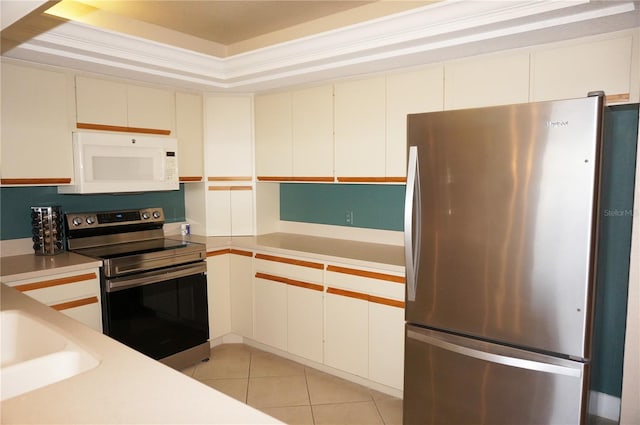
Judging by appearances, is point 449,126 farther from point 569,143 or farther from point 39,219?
point 39,219

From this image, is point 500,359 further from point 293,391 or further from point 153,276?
point 153,276

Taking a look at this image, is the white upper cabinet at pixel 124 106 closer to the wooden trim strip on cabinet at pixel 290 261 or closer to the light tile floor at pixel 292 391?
the wooden trim strip on cabinet at pixel 290 261

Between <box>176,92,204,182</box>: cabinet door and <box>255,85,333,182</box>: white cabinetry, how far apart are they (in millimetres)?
492

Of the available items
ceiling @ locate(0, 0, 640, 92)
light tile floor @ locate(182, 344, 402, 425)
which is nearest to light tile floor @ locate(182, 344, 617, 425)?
light tile floor @ locate(182, 344, 402, 425)

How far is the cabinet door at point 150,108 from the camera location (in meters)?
3.35

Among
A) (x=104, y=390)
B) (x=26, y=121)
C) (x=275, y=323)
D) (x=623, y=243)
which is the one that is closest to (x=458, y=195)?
(x=623, y=243)

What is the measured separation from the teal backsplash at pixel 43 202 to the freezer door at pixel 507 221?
244 centimetres

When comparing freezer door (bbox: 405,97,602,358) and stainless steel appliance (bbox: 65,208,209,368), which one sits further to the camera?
stainless steel appliance (bbox: 65,208,209,368)

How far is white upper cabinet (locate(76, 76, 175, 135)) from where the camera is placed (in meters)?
3.09

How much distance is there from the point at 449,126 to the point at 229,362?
2456mm

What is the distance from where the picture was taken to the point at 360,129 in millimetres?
3197

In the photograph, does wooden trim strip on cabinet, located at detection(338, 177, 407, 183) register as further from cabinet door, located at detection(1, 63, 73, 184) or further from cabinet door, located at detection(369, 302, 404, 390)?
cabinet door, located at detection(1, 63, 73, 184)

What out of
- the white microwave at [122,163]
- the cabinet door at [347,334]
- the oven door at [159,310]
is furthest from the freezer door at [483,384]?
the white microwave at [122,163]

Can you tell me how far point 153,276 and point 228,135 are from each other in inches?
54.8
